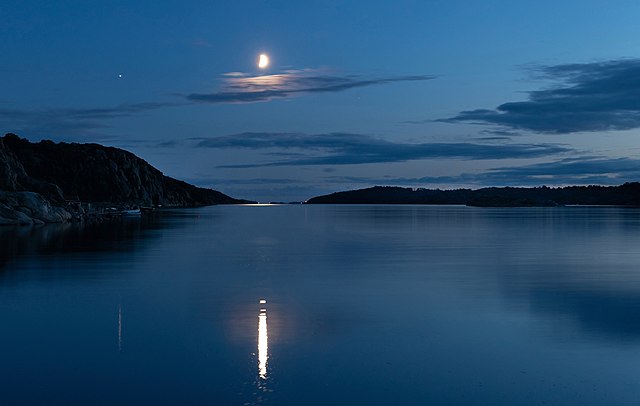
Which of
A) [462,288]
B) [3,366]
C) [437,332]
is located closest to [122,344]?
[3,366]

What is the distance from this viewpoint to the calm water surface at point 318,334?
1283 centimetres

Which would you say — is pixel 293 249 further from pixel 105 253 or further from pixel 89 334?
pixel 89 334

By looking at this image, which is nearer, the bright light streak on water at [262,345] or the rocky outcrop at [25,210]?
the bright light streak on water at [262,345]

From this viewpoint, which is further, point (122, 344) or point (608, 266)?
point (608, 266)

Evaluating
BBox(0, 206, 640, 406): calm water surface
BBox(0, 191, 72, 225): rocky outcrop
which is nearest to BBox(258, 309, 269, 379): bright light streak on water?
BBox(0, 206, 640, 406): calm water surface

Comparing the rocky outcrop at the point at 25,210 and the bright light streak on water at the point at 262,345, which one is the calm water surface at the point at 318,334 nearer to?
the bright light streak on water at the point at 262,345

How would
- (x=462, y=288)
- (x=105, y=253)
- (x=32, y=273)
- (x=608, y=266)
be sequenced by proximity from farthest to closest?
(x=105, y=253) → (x=608, y=266) → (x=32, y=273) → (x=462, y=288)

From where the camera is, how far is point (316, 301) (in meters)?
23.9

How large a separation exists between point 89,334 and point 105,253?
27.1 m

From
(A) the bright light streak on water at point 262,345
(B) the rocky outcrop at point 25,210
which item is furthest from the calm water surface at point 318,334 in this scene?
(B) the rocky outcrop at point 25,210

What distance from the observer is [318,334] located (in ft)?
58.7

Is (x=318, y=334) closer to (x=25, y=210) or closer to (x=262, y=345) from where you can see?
(x=262, y=345)

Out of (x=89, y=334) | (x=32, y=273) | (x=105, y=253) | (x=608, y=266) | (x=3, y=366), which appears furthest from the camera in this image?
(x=105, y=253)

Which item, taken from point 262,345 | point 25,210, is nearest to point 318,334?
point 262,345
